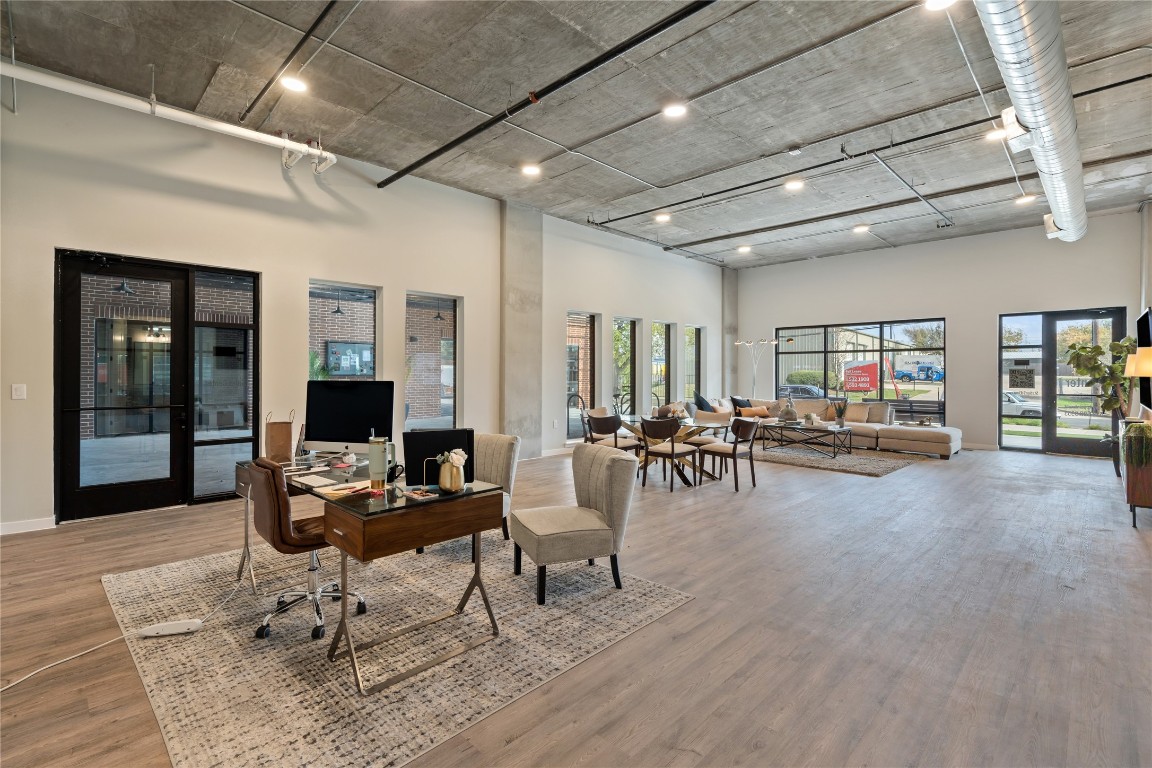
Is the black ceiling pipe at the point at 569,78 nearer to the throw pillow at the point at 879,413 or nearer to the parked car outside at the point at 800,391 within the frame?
the throw pillow at the point at 879,413

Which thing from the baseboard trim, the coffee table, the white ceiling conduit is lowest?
the baseboard trim

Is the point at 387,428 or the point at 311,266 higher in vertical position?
the point at 311,266

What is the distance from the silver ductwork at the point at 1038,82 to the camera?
312 cm

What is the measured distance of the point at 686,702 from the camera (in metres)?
2.24

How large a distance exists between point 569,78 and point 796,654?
447cm

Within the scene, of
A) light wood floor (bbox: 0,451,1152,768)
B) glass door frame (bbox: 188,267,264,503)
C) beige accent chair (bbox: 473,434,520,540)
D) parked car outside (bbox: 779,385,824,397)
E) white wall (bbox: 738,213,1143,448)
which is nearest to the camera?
light wood floor (bbox: 0,451,1152,768)

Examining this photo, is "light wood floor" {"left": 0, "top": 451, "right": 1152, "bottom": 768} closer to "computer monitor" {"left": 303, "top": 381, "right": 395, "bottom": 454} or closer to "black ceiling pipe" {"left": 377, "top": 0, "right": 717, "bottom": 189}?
"computer monitor" {"left": 303, "top": 381, "right": 395, "bottom": 454}

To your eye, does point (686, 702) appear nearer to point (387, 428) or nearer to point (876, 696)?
point (876, 696)

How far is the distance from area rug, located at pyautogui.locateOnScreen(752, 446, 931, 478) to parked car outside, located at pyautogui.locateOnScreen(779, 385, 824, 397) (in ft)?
8.94

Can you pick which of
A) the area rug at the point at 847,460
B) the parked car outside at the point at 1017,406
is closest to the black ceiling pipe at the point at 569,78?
the area rug at the point at 847,460

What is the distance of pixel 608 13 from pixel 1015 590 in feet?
15.4

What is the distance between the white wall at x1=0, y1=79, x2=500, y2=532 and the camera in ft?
14.9

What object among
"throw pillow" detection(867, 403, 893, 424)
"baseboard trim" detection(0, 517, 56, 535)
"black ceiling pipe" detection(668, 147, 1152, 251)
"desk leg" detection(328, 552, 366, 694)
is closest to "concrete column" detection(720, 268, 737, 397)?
"black ceiling pipe" detection(668, 147, 1152, 251)

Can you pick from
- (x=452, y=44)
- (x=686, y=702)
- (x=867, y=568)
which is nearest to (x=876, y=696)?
(x=686, y=702)
